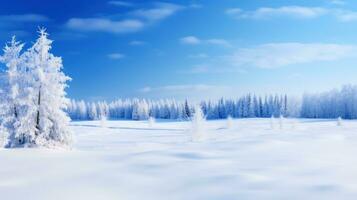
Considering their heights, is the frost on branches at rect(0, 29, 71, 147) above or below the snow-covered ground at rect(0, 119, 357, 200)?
above

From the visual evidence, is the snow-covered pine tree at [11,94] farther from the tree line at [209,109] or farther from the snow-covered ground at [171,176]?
the tree line at [209,109]

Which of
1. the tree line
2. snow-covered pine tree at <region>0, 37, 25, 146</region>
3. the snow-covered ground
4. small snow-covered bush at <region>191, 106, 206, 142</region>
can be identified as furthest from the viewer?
the tree line

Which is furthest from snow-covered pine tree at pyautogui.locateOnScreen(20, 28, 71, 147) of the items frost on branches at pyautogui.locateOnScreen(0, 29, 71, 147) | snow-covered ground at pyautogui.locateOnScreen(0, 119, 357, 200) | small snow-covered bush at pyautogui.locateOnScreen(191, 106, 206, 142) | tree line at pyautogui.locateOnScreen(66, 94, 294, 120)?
tree line at pyautogui.locateOnScreen(66, 94, 294, 120)

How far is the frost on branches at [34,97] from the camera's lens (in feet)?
82.5

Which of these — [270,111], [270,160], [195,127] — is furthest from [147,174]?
[270,111]

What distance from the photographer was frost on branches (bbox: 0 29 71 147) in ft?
82.5

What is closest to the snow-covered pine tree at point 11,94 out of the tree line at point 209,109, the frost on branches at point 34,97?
the frost on branches at point 34,97

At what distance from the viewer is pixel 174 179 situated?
1263 centimetres

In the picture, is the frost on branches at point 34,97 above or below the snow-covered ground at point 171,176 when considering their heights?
above

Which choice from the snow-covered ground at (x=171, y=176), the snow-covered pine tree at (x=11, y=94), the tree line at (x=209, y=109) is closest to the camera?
the snow-covered ground at (x=171, y=176)

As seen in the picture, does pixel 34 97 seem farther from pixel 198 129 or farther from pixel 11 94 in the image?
pixel 198 129

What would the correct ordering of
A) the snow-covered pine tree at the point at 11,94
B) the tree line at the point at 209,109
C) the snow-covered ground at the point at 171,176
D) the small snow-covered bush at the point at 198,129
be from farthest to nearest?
the tree line at the point at 209,109
the small snow-covered bush at the point at 198,129
the snow-covered pine tree at the point at 11,94
the snow-covered ground at the point at 171,176

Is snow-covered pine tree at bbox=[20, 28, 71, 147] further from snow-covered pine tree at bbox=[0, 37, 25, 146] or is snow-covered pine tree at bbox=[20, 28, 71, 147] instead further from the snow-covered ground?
the snow-covered ground

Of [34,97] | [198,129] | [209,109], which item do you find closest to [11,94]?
[34,97]
